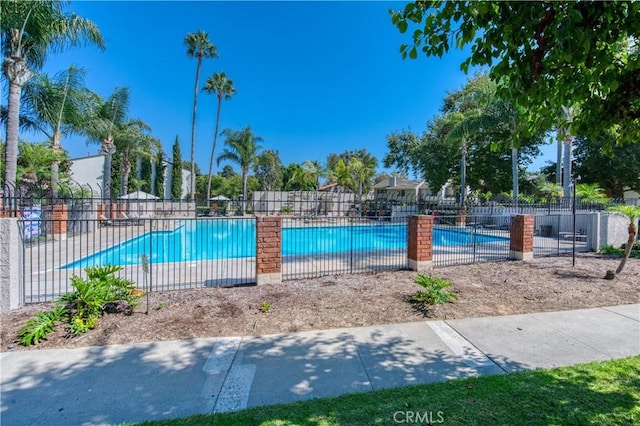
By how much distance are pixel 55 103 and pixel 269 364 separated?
1629cm

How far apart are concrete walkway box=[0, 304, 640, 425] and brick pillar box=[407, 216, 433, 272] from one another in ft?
10.1

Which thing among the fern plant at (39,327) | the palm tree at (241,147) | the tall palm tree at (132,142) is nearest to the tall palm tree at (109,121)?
the tall palm tree at (132,142)

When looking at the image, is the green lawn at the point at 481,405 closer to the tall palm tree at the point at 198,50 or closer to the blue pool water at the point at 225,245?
the blue pool water at the point at 225,245

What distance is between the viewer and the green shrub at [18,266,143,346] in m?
4.24

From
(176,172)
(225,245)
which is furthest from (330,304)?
(176,172)

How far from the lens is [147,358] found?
3.84 metres

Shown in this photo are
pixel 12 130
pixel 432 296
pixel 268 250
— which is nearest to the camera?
pixel 432 296

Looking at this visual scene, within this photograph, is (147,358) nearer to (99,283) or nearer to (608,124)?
(99,283)

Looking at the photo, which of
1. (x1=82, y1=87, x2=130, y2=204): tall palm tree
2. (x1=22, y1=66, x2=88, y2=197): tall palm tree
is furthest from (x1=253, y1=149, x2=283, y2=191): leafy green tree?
(x1=22, y1=66, x2=88, y2=197): tall palm tree

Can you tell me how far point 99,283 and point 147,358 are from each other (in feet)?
6.07

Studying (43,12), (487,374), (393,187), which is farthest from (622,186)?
(43,12)

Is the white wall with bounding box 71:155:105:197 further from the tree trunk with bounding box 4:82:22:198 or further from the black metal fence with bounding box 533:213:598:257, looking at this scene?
the black metal fence with bounding box 533:213:598:257

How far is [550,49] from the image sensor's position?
2.66 metres

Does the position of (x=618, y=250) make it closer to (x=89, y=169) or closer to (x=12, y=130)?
(x=12, y=130)
